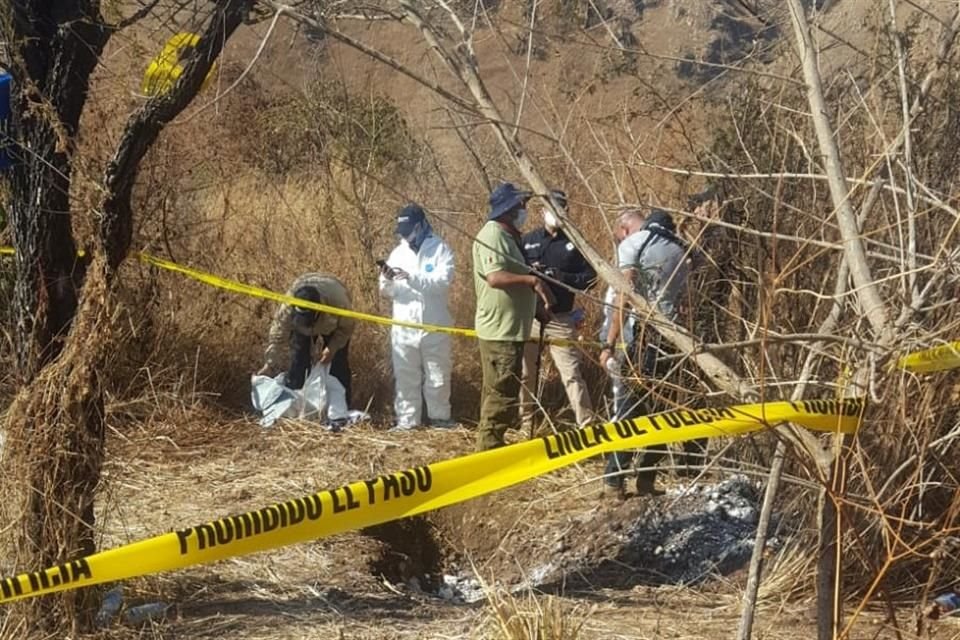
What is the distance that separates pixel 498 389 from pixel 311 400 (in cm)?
193

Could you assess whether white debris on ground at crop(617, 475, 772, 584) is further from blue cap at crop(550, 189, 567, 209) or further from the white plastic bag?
the white plastic bag

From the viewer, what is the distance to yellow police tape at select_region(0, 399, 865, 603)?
3.85m

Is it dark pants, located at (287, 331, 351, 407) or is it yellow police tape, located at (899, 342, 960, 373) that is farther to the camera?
dark pants, located at (287, 331, 351, 407)

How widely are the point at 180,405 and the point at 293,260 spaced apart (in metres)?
2.54

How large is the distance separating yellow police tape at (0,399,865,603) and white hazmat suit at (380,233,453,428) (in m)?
5.42

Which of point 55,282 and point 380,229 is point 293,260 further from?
point 55,282

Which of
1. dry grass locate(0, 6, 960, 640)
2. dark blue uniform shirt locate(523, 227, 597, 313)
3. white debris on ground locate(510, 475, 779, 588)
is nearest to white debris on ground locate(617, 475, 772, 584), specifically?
white debris on ground locate(510, 475, 779, 588)

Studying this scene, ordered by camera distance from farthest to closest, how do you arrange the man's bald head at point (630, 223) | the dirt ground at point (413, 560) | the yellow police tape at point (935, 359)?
the man's bald head at point (630, 223) → the dirt ground at point (413, 560) → the yellow police tape at point (935, 359)

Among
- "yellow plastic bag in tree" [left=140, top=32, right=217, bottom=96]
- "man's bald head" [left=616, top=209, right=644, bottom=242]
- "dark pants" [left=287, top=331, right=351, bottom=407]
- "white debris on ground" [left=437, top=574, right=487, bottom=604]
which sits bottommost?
"white debris on ground" [left=437, top=574, right=487, bottom=604]

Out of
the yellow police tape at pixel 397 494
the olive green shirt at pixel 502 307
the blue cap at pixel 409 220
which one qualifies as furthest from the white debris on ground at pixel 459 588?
the blue cap at pixel 409 220

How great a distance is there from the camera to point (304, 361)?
974cm

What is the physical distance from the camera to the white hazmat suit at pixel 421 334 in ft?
31.3

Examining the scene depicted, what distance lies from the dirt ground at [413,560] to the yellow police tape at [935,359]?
2.69 ft

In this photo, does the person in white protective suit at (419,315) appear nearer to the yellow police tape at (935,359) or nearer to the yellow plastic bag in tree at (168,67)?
the yellow plastic bag in tree at (168,67)
